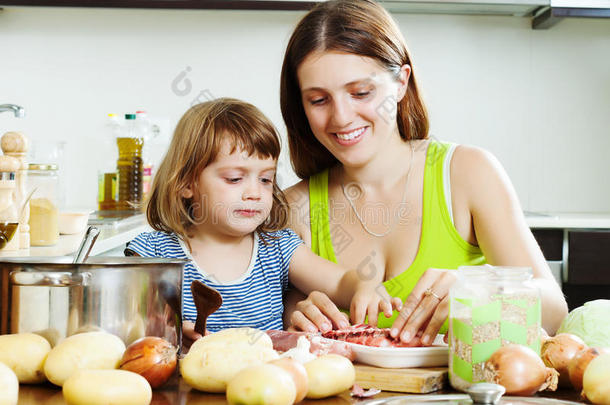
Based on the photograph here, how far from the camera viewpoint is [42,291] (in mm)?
700

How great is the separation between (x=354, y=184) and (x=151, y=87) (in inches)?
65.9

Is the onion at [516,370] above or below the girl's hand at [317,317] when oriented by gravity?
above

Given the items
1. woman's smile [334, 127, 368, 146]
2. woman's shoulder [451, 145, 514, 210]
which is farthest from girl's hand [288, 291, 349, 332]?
woman's shoulder [451, 145, 514, 210]

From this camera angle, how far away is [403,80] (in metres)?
1.58

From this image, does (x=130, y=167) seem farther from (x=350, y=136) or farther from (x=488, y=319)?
(x=488, y=319)

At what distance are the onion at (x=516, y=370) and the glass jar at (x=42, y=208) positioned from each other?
4.36 feet

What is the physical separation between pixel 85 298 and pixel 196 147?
0.75 metres

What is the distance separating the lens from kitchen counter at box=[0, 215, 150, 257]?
5.12ft

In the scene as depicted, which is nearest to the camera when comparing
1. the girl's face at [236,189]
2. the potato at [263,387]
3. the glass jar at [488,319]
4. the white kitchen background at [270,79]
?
the potato at [263,387]

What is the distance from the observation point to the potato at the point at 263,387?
22.8 inches

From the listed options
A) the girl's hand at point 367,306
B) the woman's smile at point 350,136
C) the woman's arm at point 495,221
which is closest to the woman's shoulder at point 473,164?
the woman's arm at point 495,221

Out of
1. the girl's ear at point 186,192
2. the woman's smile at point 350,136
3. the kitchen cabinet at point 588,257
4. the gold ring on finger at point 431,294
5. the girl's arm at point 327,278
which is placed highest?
the woman's smile at point 350,136

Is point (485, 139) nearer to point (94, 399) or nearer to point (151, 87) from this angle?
point (151, 87)

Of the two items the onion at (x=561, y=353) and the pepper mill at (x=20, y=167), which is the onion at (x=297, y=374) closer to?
the onion at (x=561, y=353)
